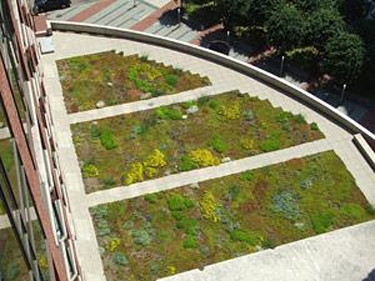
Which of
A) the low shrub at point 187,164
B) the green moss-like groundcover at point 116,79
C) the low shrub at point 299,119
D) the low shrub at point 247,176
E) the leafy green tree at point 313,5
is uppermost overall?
the leafy green tree at point 313,5

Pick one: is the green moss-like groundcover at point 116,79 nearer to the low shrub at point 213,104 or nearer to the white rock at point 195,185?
the low shrub at point 213,104

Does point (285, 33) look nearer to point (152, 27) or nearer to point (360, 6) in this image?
point (360, 6)

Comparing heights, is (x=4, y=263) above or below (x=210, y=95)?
above

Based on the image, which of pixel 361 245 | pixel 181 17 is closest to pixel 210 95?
pixel 361 245

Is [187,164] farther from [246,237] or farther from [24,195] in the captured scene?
[24,195]

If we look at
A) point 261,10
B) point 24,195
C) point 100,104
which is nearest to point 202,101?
point 100,104

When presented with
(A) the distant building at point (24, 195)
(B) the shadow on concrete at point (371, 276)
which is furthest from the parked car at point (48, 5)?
(B) the shadow on concrete at point (371, 276)
